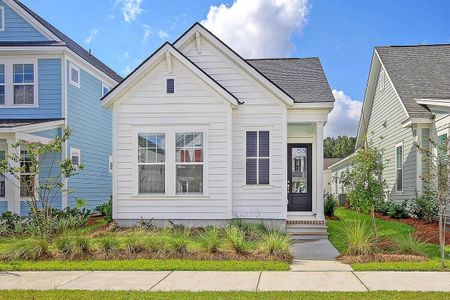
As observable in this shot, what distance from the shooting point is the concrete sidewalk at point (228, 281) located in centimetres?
690

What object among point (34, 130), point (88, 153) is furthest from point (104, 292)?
point (88, 153)

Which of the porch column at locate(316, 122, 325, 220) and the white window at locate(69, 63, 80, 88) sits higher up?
the white window at locate(69, 63, 80, 88)

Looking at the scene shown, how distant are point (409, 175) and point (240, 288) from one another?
40.3 ft

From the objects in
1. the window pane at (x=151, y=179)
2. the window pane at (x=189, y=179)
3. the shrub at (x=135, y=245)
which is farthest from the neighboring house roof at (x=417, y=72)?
the shrub at (x=135, y=245)

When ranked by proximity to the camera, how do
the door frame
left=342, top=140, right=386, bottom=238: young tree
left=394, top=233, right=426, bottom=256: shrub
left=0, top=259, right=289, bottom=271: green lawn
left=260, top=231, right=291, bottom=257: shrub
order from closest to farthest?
left=0, top=259, right=289, bottom=271: green lawn → left=260, top=231, right=291, bottom=257: shrub → left=394, top=233, right=426, bottom=256: shrub → left=342, top=140, right=386, bottom=238: young tree → the door frame

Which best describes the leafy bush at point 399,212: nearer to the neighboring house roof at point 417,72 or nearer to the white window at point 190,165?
the neighboring house roof at point 417,72

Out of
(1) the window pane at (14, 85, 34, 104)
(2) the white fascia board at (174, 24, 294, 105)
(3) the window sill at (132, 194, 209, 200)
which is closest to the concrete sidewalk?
(3) the window sill at (132, 194, 209, 200)

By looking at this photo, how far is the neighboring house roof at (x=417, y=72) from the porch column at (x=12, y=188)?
13355 mm

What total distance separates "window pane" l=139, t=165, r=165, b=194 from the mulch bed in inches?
278

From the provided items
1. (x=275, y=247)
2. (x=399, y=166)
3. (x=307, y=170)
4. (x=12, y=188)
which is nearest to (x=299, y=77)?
(x=307, y=170)

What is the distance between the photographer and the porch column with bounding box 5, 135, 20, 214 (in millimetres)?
14328

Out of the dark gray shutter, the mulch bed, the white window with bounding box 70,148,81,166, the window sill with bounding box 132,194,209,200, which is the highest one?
the dark gray shutter

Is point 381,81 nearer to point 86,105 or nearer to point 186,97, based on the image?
point 186,97

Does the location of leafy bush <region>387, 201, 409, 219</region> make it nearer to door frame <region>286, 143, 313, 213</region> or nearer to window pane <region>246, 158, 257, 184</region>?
door frame <region>286, 143, 313, 213</region>
